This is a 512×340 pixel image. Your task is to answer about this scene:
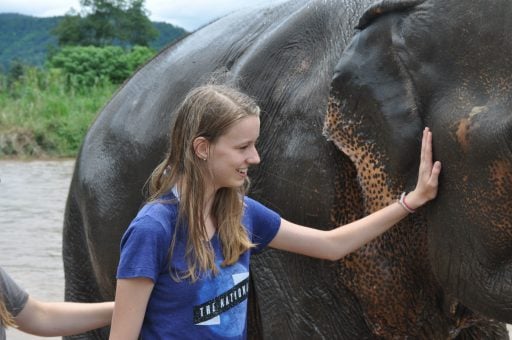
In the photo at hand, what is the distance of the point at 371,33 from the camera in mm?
1885

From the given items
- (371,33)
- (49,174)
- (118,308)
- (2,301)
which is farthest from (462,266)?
(49,174)

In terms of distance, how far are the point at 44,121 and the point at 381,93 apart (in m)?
14.8

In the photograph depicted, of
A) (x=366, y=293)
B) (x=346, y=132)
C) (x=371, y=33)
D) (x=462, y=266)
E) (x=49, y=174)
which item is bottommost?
(x=49, y=174)

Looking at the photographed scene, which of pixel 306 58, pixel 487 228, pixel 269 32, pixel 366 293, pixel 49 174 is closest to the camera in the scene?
pixel 487 228

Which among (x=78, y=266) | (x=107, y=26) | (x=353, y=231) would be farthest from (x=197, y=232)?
(x=107, y=26)

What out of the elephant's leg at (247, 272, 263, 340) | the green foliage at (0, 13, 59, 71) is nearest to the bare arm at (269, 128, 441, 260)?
the elephant's leg at (247, 272, 263, 340)

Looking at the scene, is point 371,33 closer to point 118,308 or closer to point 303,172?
point 303,172

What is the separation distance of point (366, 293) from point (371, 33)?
20.6 inches

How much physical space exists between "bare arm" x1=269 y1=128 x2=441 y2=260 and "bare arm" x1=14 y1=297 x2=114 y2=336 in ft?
1.15

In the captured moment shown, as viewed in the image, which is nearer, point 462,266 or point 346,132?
point 462,266

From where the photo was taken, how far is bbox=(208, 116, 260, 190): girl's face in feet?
5.82

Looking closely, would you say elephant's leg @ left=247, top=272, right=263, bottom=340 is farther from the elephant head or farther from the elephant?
the elephant head

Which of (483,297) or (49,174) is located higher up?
(483,297)

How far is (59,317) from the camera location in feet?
6.56
